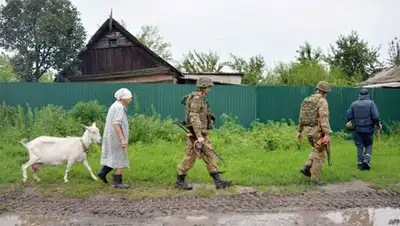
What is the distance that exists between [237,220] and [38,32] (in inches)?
710

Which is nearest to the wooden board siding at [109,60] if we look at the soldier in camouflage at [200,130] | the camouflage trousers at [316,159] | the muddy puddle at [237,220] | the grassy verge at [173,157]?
the grassy verge at [173,157]

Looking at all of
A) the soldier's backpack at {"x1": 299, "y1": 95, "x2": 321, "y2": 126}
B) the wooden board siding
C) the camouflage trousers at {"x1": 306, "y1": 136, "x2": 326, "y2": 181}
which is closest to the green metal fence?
the soldier's backpack at {"x1": 299, "y1": 95, "x2": 321, "y2": 126}

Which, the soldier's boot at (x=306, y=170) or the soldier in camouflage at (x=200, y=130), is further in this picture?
the soldier's boot at (x=306, y=170)

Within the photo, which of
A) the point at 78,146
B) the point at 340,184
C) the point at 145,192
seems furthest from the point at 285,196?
the point at 78,146

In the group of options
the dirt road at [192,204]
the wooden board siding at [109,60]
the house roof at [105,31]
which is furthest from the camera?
the wooden board siding at [109,60]

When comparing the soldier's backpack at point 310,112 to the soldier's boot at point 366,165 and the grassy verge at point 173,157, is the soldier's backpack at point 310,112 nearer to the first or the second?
the grassy verge at point 173,157

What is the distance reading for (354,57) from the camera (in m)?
36.6

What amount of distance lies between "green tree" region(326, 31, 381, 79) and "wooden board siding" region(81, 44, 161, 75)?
19.3 metres

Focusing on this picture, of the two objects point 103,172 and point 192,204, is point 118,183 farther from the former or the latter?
point 192,204

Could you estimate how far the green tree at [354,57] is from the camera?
3628 centimetres

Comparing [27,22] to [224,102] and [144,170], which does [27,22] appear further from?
[144,170]

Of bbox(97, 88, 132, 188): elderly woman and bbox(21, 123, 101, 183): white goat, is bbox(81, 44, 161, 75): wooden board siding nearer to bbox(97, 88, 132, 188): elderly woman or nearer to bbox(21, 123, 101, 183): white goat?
bbox(21, 123, 101, 183): white goat

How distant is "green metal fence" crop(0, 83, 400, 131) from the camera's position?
1500cm

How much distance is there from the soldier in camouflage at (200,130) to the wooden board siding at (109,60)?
56.8 feet
